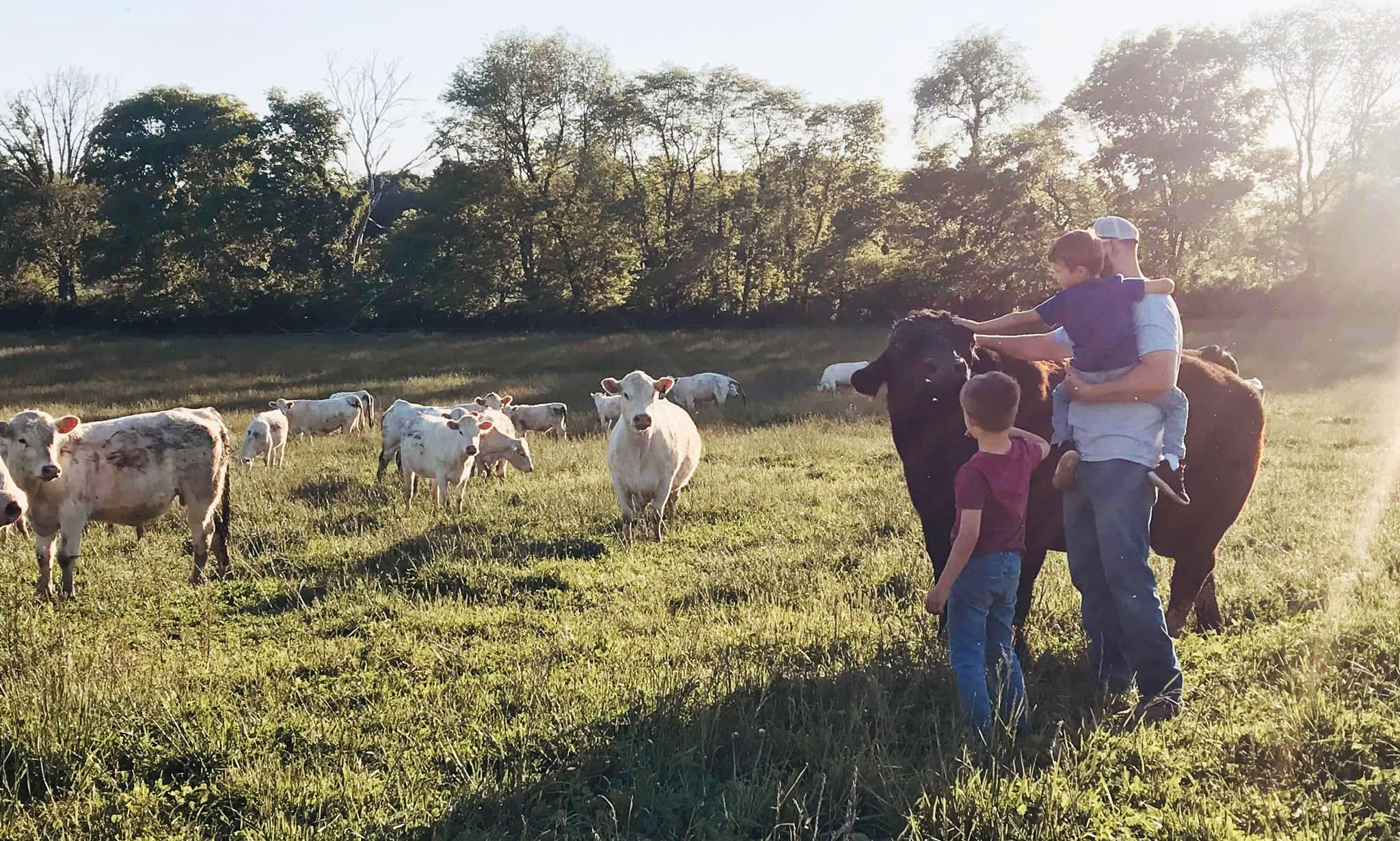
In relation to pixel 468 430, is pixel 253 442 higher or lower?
lower

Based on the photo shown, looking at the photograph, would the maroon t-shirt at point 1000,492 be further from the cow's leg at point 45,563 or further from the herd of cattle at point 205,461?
the cow's leg at point 45,563

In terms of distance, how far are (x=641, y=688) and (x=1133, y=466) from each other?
276 centimetres

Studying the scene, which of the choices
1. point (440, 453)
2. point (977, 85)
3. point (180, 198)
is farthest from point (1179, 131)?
point (180, 198)

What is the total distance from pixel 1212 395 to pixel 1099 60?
37928 mm

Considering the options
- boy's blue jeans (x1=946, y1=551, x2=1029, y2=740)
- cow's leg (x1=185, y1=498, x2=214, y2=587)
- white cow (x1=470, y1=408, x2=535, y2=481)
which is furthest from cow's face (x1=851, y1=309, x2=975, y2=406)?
white cow (x1=470, y1=408, x2=535, y2=481)

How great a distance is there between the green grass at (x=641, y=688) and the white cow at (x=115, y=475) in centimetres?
45

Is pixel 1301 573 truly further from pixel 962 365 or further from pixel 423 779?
pixel 423 779

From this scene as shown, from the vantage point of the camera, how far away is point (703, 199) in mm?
46312

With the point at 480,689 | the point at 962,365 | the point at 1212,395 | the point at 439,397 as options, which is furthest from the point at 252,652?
the point at 439,397

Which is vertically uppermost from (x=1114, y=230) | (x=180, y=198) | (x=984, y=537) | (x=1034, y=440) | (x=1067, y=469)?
(x=180, y=198)

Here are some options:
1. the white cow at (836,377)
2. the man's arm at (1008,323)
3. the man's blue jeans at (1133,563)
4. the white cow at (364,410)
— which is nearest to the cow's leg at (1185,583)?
the man's blue jeans at (1133,563)

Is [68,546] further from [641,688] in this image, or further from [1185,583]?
[1185,583]

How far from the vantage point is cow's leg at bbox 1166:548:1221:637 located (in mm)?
5941

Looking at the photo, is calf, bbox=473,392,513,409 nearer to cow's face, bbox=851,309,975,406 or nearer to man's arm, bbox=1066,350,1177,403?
cow's face, bbox=851,309,975,406
